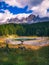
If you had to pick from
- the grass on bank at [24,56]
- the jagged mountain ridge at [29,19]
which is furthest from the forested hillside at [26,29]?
the grass on bank at [24,56]

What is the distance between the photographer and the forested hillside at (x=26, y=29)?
3.74 meters

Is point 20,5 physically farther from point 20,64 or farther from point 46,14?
point 20,64

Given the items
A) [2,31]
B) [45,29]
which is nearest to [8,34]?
[2,31]

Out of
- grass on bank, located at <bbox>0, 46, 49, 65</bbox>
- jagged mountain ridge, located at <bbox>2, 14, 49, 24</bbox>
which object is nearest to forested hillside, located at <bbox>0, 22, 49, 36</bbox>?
jagged mountain ridge, located at <bbox>2, 14, 49, 24</bbox>

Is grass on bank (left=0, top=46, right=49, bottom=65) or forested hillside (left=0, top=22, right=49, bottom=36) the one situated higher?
forested hillside (left=0, top=22, right=49, bottom=36)

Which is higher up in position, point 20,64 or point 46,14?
point 46,14

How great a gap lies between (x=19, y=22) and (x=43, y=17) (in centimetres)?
51

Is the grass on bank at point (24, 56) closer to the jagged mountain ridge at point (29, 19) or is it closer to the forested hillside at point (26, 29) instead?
the forested hillside at point (26, 29)

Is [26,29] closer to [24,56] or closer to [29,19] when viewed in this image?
[29,19]

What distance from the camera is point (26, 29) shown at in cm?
377

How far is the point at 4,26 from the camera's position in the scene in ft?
12.3

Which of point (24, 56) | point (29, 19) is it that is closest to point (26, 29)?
point (29, 19)

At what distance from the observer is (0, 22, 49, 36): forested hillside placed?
12.3ft

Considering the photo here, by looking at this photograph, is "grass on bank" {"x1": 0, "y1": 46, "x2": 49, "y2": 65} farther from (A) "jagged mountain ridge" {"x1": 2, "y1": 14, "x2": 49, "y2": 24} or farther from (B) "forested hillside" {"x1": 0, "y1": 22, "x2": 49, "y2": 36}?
(A) "jagged mountain ridge" {"x1": 2, "y1": 14, "x2": 49, "y2": 24}
